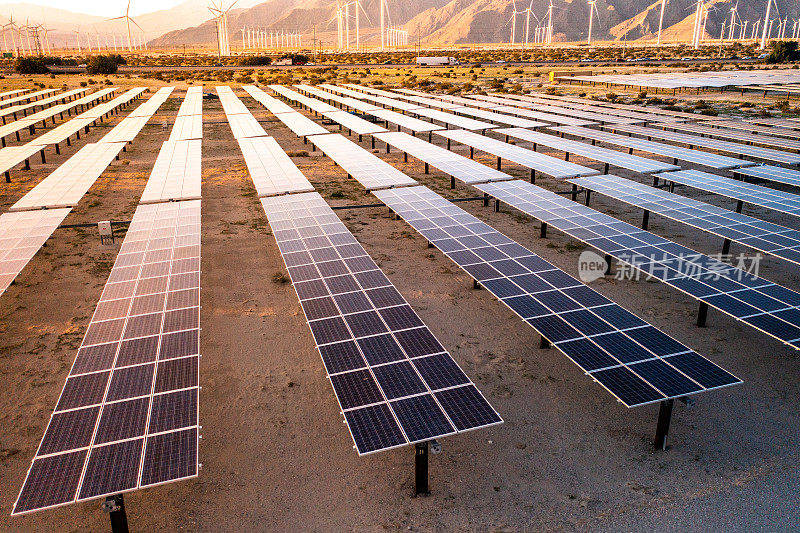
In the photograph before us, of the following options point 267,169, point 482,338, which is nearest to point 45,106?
point 267,169

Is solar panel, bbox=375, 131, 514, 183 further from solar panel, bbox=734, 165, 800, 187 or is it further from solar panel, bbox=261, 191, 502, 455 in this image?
solar panel, bbox=734, 165, 800, 187

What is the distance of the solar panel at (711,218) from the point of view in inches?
721

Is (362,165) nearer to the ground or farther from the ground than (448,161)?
nearer to the ground

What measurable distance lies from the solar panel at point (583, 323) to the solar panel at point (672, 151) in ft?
55.8

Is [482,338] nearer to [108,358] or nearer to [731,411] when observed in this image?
[731,411]

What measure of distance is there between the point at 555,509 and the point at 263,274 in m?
13.9

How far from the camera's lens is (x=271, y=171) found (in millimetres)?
29016

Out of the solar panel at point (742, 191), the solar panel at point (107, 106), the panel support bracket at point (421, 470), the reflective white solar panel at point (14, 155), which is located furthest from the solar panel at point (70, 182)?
the solar panel at point (742, 191)

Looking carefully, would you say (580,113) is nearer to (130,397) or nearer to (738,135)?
(738,135)

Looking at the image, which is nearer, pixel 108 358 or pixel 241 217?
pixel 108 358

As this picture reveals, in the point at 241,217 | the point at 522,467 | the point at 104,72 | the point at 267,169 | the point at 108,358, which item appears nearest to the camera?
the point at 522,467

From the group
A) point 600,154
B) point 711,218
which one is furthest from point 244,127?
point 711,218

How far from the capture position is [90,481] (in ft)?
29.2

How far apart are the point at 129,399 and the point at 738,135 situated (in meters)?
42.6
